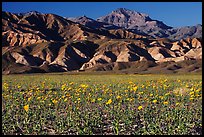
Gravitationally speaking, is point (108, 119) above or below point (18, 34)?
below

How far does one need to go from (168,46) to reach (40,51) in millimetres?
63615

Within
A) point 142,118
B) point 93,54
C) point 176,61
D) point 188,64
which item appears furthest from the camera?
point 93,54

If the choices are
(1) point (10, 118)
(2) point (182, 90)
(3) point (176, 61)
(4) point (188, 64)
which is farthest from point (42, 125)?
(3) point (176, 61)

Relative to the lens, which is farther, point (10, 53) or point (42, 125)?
point (10, 53)

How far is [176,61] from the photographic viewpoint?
140 m

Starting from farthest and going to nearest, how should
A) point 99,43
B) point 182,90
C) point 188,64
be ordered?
point 99,43 < point 188,64 < point 182,90

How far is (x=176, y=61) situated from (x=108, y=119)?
132 meters

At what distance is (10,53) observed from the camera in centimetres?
14088

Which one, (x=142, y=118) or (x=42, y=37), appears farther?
(x=42, y=37)

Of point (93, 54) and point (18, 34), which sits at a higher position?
point (18, 34)

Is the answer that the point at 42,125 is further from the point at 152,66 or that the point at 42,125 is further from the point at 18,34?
the point at 18,34

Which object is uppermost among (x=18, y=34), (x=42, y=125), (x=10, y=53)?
(x=18, y=34)

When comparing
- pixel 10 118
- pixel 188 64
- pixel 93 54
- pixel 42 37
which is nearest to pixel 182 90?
pixel 10 118

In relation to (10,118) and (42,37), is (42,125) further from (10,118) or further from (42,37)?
(42,37)
